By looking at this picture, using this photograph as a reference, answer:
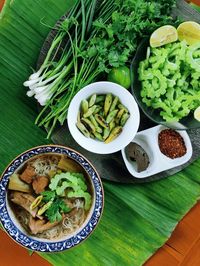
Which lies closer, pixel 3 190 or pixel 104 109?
pixel 3 190

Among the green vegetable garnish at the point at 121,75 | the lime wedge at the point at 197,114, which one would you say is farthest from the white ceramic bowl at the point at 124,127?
the lime wedge at the point at 197,114

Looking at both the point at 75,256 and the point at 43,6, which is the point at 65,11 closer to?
the point at 43,6

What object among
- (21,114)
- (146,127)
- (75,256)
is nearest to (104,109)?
(146,127)

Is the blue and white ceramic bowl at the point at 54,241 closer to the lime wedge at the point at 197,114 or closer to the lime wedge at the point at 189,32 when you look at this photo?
the lime wedge at the point at 197,114

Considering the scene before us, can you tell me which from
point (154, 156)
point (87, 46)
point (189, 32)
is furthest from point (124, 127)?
point (189, 32)

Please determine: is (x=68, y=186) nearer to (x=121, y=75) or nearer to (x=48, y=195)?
(x=48, y=195)

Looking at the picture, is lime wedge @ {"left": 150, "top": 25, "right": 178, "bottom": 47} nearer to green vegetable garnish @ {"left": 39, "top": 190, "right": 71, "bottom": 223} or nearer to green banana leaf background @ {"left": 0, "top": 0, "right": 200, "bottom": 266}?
green banana leaf background @ {"left": 0, "top": 0, "right": 200, "bottom": 266}
